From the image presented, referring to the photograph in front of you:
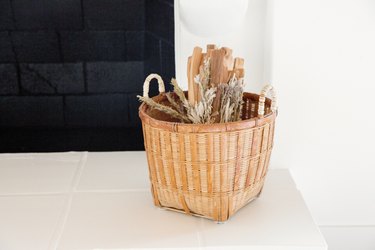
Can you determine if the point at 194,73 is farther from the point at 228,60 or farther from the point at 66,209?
the point at 66,209

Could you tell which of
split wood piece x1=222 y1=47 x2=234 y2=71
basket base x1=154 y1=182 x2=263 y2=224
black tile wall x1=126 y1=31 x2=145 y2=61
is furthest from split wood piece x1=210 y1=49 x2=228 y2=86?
black tile wall x1=126 y1=31 x2=145 y2=61

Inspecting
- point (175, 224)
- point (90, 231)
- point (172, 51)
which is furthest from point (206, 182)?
point (172, 51)

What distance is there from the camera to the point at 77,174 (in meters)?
1.15

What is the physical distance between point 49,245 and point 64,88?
636mm

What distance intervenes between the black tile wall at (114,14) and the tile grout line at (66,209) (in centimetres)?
39

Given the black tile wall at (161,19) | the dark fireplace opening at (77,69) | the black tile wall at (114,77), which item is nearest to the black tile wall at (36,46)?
the dark fireplace opening at (77,69)

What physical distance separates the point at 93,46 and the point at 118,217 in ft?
1.97

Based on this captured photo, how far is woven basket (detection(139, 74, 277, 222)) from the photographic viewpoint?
843mm

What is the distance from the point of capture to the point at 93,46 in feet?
4.46

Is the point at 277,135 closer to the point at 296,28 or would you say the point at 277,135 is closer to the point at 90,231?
the point at 296,28

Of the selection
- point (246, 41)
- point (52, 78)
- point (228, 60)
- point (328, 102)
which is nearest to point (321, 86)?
point (328, 102)

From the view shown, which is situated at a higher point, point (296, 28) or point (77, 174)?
point (296, 28)

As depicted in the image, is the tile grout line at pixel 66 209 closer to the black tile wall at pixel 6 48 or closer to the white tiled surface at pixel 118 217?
the white tiled surface at pixel 118 217

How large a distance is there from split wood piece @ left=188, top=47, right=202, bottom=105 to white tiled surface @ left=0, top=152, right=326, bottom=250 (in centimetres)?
24
